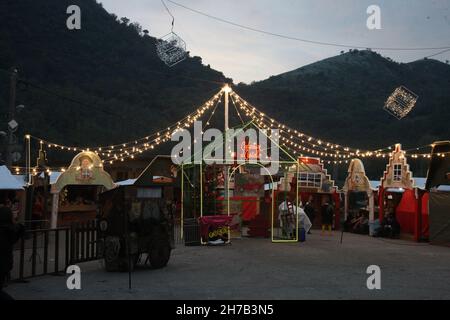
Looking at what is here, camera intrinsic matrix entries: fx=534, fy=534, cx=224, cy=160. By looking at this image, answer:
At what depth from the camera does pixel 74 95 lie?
48.2 metres

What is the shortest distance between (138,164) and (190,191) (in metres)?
22.0

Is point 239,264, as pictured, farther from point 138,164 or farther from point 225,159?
point 138,164

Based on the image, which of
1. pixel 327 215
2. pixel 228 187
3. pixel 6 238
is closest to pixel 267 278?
pixel 6 238

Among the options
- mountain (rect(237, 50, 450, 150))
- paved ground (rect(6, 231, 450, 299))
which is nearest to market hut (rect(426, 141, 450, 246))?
paved ground (rect(6, 231, 450, 299))

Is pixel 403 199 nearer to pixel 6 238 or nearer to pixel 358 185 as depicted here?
pixel 358 185

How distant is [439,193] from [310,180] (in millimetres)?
10473

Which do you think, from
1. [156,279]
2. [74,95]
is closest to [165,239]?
[156,279]

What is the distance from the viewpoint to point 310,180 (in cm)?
2931

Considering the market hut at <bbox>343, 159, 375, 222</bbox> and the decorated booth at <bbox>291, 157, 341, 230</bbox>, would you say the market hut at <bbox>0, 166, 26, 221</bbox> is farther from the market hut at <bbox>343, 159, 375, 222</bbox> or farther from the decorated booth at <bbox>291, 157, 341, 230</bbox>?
the market hut at <bbox>343, 159, 375, 222</bbox>

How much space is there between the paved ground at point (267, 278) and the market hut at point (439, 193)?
10.9 feet

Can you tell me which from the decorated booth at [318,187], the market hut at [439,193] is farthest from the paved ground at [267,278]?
the decorated booth at [318,187]

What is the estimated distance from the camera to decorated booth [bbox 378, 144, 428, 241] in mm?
20766

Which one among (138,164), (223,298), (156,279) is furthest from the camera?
(138,164)

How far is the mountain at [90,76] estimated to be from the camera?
153 ft
